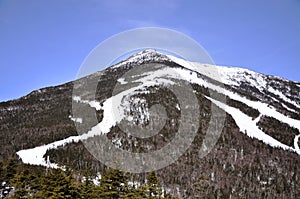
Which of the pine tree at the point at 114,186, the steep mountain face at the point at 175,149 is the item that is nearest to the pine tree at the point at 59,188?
the pine tree at the point at 114,186

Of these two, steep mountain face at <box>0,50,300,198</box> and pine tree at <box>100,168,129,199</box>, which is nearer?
pine tree at <box>100,168,129,199</box>

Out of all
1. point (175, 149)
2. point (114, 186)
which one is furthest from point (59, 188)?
point (175, 149)

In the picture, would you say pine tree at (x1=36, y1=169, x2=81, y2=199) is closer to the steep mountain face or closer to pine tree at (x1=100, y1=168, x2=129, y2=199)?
pine tree at (x1=100, y1=168, x2=129, y2=199)

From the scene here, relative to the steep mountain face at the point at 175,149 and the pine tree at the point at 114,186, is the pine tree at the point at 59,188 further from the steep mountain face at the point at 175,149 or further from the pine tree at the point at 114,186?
the steep mountain face at the point at 175,149

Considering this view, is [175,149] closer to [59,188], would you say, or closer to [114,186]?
[114,186]

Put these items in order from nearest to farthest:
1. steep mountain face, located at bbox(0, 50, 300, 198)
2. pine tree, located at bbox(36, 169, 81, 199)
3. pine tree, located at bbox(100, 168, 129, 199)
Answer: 1. pine tree, located at bbox(36, 169, 81, 199)
2. pine tree, located at bbox(100, 168, 129, 199)
3. steep mountain face, located at bbox(0, 50, 300, 198)

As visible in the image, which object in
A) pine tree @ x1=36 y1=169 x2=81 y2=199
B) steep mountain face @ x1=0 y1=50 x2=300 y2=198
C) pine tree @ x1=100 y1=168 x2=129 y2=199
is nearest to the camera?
pine tree @ x1=36 y1=169 x2=81 y2=199

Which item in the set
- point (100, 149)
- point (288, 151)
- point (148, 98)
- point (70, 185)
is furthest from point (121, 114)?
point (70, 185)

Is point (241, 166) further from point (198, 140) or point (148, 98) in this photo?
point (148, 98)

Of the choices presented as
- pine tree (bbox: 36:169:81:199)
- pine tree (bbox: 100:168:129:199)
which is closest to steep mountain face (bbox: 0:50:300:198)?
pine tree (bbox: 100:168:129:199)

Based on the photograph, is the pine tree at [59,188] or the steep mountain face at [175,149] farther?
the steep mountain face at [175,149]

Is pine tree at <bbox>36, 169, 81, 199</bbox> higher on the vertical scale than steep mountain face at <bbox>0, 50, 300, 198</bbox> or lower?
lower
